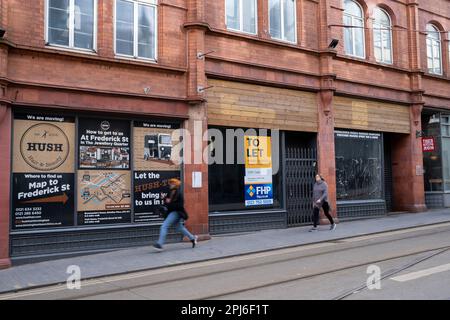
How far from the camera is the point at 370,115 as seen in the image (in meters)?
16.8

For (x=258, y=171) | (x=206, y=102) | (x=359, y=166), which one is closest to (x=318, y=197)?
(x=258, y=171)

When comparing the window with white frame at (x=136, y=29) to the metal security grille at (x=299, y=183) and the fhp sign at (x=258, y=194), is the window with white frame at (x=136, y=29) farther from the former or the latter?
the metal security grille at (x=299, y=183)

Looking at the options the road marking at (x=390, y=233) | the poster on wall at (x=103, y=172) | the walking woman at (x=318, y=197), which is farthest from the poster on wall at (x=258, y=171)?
the poster on wall at (x=103, y=172)

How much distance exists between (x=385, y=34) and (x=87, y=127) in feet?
40.2

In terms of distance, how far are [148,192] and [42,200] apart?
8.53 ft

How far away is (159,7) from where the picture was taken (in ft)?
40.7

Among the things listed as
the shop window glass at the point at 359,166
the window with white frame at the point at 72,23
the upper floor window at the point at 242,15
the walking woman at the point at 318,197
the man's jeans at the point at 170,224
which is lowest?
the man's jeans at the point at 170,224

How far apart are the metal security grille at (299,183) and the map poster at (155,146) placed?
13.3 ft

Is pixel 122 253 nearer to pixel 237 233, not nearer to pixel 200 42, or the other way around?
pixel 237 233

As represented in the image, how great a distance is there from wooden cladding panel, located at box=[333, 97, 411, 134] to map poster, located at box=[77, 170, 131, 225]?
306 inches

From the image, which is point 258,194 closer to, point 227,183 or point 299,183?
point 227,183

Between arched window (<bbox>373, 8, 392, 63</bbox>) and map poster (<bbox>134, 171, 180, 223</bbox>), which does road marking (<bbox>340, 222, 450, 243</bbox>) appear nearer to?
map poster (<bbox>134, 171, 180, 223</bbox>)

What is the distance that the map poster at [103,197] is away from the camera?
11.0 m
